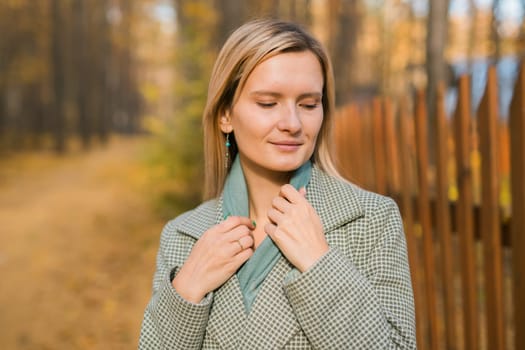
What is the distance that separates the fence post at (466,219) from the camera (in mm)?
2744

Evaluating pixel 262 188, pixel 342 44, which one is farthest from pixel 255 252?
pixel 342 44

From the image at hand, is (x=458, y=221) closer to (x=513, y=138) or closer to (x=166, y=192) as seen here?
(x=513, y=138)

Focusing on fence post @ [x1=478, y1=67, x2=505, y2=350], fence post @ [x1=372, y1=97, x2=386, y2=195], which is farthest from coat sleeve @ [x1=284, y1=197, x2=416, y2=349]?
fence post @ [x1=372, y1=97, x2=386, y2=195]

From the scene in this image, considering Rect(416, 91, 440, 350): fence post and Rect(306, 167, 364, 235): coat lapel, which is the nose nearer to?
Rect(306, 167, 364, 235): coat lapel

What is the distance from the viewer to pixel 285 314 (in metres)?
1.61

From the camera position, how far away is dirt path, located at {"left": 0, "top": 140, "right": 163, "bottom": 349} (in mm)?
5535

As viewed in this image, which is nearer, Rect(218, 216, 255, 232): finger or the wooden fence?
Rect(218, 216, 255, 232): finger

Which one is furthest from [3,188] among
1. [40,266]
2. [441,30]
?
Answer: [441,30]

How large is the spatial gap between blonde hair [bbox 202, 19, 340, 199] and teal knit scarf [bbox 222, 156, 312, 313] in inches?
5.6

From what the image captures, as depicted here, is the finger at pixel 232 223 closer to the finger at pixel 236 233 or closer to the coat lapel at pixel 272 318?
the finger at pixel 236 233

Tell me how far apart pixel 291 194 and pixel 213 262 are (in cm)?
31

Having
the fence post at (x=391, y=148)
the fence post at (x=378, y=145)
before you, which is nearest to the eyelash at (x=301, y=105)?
the fence post at (x=391, y=148)

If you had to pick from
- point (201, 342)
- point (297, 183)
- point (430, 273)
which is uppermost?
point (297, 183)

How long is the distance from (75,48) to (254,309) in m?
24.5
